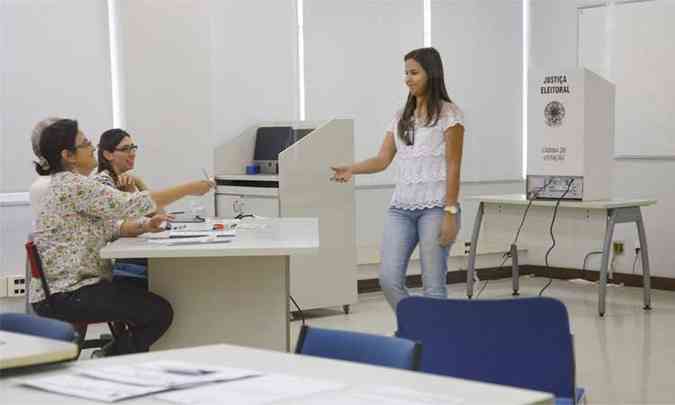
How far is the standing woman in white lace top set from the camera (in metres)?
4.50

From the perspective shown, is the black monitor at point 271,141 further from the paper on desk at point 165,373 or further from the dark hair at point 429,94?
the paper on desk at point 165,373

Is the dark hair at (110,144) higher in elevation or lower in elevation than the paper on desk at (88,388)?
higher

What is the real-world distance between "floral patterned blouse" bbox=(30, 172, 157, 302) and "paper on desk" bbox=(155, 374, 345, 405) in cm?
234

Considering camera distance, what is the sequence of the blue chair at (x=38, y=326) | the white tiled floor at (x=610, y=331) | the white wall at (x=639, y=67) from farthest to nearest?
the white wall at (x=639, y=67), the white tiled floor at (x=610, y=331), the blue chair at (x=38, y=326)

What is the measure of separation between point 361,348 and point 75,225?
2.22 meters

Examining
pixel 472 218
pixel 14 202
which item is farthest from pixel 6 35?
pixel 472 218

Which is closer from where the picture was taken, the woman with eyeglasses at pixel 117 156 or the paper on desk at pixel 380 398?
the paper on desk at pixel 380 398

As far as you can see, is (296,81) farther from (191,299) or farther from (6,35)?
(191,299)

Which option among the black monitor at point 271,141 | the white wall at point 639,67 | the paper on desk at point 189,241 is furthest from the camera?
the white wall at point 639,67

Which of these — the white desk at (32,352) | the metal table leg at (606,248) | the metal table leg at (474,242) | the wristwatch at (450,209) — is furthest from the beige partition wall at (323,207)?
the white desk at (32,352)

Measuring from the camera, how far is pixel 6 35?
6.54 meters

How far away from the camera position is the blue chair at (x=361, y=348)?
2.21m

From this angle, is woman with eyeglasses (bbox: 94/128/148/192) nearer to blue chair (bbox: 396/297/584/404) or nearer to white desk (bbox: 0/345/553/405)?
blue chair (bbox: 396/297/584/404)

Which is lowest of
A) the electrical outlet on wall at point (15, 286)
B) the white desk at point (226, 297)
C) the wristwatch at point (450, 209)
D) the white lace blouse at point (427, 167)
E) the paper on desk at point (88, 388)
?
the electrical outlet on wall at point (15, 286)
